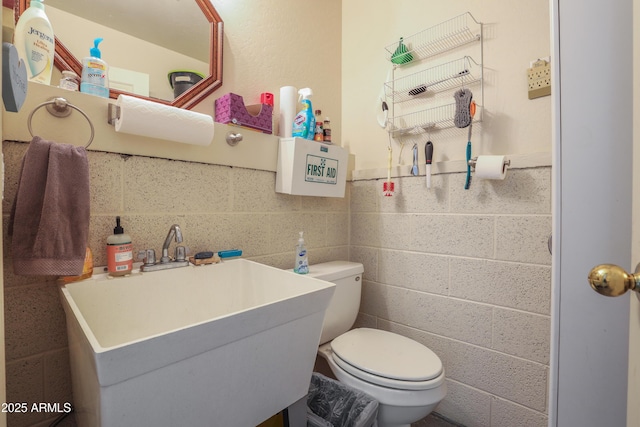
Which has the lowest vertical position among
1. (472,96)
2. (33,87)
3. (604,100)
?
(604,100)

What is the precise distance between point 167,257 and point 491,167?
1.25 meters

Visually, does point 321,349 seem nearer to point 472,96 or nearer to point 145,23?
point 472,96

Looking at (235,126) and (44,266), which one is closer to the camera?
(44,266)

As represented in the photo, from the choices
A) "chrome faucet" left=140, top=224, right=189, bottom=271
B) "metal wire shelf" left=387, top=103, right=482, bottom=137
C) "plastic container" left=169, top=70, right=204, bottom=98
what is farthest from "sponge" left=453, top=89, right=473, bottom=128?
"chrome faucet" left=140, top=224, right=189, bottom=271

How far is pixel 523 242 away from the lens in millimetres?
1165

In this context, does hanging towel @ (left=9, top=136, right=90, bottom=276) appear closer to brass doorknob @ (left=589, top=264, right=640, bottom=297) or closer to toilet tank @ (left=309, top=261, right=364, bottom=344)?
toilet tank @ (left=309, top=261, right=364, bottom=344)

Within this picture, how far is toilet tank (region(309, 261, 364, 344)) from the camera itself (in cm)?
132

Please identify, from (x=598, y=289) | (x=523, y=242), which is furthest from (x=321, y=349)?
(x=598, y=289)

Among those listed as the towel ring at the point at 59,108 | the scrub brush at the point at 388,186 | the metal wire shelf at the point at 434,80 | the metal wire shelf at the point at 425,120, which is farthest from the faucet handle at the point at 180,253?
the metal wire shelf at the point at 434,80

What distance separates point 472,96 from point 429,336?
3.71 ft

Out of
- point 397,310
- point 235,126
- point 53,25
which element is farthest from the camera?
point 397,310

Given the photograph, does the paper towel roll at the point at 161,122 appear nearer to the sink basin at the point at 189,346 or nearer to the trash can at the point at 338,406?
the sink basin at the point at 189,346

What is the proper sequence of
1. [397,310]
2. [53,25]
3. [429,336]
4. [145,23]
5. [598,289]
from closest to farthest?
[598,289] → [53,25] → [145,23] → [429,336] → [397,310]

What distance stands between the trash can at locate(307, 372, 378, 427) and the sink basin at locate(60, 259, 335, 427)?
0.86 ft
